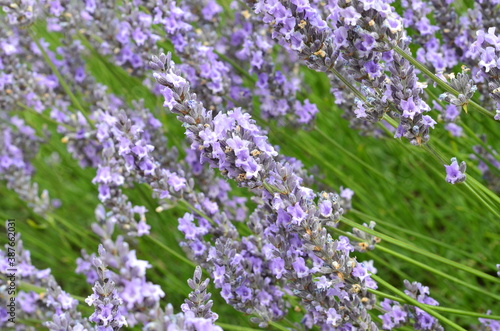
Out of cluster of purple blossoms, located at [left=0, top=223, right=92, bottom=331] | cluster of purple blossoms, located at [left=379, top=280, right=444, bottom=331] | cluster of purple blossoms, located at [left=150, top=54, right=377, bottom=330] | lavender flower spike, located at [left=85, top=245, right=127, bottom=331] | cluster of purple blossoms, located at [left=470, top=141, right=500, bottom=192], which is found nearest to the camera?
lavender flower spike, located at [left=85, top=245, right=127, bottom=331]

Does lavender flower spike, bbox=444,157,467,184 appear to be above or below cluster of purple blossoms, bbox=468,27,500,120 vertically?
below

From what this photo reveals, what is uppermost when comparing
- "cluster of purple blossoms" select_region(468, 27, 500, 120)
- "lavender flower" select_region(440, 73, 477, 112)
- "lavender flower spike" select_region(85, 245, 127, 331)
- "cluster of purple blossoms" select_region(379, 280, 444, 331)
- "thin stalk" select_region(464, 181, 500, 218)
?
"cluster of purple blossoms" select_region(468, 27, 500, 120)

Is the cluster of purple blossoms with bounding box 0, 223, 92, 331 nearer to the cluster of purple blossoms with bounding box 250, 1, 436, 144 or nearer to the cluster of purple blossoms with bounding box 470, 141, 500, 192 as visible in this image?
the cluster of purple blossoms with bounding box 250, 1, 436, 144

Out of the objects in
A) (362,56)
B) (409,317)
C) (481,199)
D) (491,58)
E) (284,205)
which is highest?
(491,58)

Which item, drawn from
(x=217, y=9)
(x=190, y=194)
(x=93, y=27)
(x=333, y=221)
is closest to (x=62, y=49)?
(x=93, y=27)

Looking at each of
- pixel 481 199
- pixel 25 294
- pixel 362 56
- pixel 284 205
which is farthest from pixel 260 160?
pixel 25 294

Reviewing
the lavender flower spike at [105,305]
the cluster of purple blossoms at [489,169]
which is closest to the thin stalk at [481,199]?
the cluster of purple blossoms at [489,169]

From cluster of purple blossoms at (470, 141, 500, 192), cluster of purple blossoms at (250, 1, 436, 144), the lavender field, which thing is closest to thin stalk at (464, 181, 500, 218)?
the lavender field

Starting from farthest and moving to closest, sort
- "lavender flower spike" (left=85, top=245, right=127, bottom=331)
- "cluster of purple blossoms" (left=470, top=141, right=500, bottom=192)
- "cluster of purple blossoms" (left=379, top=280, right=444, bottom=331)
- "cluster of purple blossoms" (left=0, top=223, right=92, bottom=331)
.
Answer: "cluster of purple blossoms" (left=470, top=141, right=500, bottom=192) < "cluster of purple blossoms" (left=0, top=223, right=92, bottom=331) < "cluster of purple blossoms" (left=379, top=280, right=444, bottom=331) < "lavender flower spike" (left=85, top=245, right=127, bottom=331)

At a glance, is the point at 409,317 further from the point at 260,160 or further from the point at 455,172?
the point at 260,160
